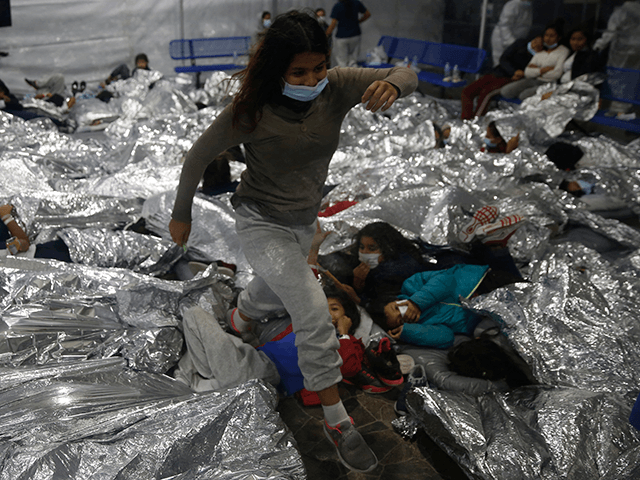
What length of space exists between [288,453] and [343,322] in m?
0.67

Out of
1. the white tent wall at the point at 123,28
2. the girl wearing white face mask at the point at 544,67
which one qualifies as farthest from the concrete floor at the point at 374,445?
the white tent wall at the point at 123,28

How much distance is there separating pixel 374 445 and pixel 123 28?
7.40 meters

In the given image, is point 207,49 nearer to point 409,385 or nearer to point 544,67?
point 544,67

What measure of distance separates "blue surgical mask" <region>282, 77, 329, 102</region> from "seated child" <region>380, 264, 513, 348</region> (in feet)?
3.26

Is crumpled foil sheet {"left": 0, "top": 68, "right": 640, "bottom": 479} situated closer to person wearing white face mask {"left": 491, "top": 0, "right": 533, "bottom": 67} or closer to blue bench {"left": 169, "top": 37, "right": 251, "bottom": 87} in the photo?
person wearing white face mask {"left": 491, "top": 0, "right": 533, "bottom": 67}

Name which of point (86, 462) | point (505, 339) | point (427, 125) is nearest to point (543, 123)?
point (427, 125)

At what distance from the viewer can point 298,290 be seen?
1.56m

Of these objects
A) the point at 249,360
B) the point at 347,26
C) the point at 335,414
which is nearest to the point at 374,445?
the point at 335,414

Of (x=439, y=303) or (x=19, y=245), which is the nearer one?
(x=439, y=303)

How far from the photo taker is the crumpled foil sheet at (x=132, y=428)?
1354 mm

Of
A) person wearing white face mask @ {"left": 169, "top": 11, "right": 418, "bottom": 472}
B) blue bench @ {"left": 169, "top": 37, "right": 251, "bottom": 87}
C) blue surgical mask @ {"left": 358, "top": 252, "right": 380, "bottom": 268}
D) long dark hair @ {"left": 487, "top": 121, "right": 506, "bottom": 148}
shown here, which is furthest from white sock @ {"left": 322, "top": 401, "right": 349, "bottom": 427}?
blue bench @ {"left": 169, "top": 37, "right": 251, "bottom": 87}

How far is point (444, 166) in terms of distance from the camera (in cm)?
335

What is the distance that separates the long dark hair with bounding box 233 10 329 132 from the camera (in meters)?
1.41

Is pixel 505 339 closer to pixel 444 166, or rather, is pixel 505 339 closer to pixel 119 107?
pixel 444 166
